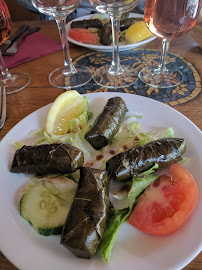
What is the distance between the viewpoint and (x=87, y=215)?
0.94 m

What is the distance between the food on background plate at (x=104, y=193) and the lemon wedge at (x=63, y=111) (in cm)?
10

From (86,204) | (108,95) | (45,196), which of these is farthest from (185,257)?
(108,95)

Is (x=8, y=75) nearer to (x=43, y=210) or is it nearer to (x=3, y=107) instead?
(x=3, y=107)

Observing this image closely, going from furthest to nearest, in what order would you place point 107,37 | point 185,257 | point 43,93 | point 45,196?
1. point 107,37
2. point 43,93
3. point 45,196
4. point 185,257

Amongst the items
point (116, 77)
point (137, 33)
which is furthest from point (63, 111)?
point (137, 33)

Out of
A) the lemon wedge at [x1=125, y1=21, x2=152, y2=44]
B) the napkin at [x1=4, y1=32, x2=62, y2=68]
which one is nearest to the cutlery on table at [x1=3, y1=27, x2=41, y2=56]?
the napkin at [x1=4, y1=32, x2=62, y2=68]

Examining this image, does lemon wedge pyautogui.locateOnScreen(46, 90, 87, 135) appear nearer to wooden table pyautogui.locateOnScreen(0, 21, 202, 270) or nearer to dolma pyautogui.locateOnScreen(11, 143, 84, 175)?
dolma pyautogui.locateOnScreen(11, 143, 84, 175)

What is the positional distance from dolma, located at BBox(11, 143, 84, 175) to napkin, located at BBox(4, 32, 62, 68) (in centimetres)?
130

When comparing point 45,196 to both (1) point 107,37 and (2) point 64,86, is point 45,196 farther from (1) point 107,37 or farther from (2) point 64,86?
(1) point 107,37

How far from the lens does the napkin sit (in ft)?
7.45

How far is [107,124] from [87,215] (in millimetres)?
573

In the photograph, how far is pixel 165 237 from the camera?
0.93 meters

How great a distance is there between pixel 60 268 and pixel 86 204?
9.1 inches

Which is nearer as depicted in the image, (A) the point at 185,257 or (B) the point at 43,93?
(A) the point at 185,257
